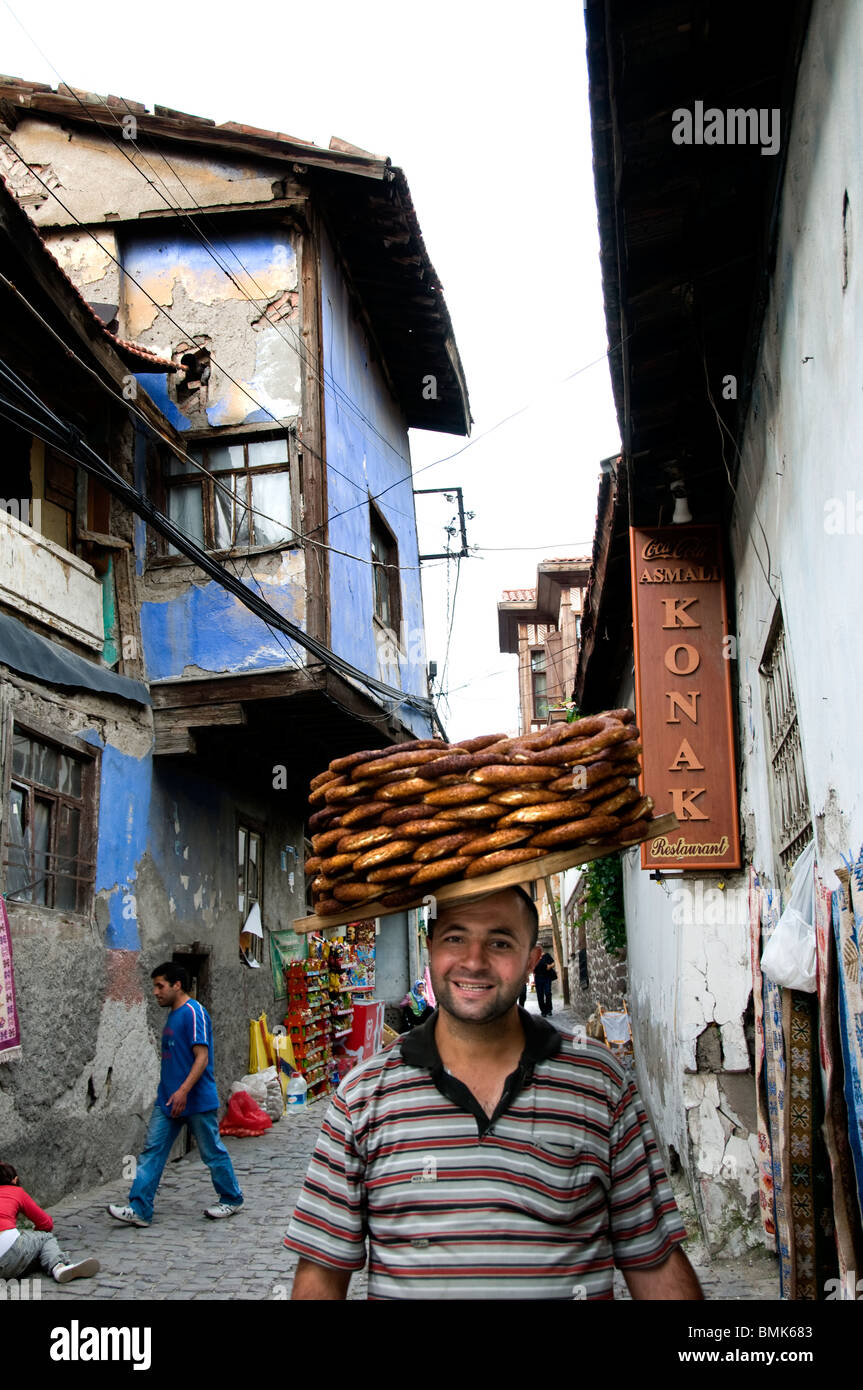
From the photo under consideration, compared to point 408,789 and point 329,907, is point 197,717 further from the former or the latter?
point 408,789

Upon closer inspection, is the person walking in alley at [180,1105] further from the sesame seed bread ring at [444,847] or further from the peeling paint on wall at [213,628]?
the sesame seed bread ring at [444,847]

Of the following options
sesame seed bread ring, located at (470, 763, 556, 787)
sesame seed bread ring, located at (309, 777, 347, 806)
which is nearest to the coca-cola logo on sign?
sesame seed bread ring, located at (309, 777, 347, 806)

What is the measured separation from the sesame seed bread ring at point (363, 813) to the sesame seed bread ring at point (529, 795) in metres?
0.26

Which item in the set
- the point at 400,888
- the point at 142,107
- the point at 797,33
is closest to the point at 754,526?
the point at 797,33

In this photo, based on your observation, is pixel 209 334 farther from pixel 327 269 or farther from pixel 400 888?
pixel 400 888

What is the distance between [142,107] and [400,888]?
12250 millimetres

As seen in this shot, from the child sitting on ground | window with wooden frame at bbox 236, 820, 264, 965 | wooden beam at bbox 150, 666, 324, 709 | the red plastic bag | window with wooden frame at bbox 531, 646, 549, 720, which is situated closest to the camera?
the child sitting on ground

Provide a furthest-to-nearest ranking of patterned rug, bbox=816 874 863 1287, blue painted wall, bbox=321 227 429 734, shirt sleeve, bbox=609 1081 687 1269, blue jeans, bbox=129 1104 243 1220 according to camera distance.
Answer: blue painted wall, bbox=321 227 429 734 → blue jeans, bbox=129 1104 243 1220 → patterned rug, bbox=816 874 863 1287 → shirt sleeve, bbox=609 1081 687 1269

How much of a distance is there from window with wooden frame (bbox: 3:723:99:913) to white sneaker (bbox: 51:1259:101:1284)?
2.69 metres

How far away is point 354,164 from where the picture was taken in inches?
449

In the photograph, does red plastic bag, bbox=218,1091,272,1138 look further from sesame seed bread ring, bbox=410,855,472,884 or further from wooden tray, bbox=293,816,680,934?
sesame seed bread ring, bbox=410,855,472,884

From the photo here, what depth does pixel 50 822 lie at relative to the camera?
8633 millimetres

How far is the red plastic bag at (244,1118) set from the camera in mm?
11266

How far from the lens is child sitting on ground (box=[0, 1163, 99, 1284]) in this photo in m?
5.82
